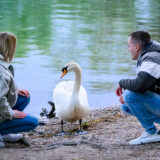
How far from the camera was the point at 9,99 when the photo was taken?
4.47 m

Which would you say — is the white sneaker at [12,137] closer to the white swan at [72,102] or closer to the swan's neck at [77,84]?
the white swan at [72,102]

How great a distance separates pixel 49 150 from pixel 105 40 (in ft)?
39.0

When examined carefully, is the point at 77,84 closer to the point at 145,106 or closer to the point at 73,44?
the point at 145,106

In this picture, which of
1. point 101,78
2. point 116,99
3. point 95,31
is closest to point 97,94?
point 116,99

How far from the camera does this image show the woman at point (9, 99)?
14.1ft


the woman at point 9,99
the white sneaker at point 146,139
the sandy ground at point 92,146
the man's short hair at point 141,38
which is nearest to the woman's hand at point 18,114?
the woman at point 9,99

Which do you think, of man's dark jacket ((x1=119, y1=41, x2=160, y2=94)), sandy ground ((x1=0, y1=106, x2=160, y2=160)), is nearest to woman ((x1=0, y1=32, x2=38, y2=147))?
sandy ground ((x1=0, y1=106, x2=160, y2=160))

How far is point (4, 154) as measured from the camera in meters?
4.39

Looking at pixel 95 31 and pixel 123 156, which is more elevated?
pixel 123 156

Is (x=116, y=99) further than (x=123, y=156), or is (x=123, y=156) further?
(x=116, y=99)

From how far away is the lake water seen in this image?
32.3 feet

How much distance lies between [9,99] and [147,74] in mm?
1296

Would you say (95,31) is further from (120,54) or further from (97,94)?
(97,94)

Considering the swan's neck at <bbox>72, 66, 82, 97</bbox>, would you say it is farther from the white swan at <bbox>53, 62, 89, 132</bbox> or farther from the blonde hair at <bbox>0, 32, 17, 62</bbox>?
the blonde hair at <bbox>0, 32, 17, 62</bbox>
